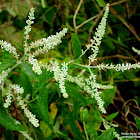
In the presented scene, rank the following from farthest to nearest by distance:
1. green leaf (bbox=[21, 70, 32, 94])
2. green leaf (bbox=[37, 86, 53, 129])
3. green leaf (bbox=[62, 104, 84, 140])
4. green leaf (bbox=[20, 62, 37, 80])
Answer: green leaf (bbox=[62, 104, 84, 140]) < green leaf (bbox=[21, 70, 32, 94]) < green leaf (bbox=[37, 86, 53, 129]) < green leaf (bbox=[20, 62, 37, 80])

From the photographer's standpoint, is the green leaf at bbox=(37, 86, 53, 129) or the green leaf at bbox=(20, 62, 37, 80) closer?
the green leaf at bbox=(20, 62, 37, 80)

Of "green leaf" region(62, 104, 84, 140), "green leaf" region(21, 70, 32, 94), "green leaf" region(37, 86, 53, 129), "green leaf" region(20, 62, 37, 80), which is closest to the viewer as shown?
"green leaf" region(20, 62, 37, 80)

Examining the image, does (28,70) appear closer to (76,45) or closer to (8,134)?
(76,45)

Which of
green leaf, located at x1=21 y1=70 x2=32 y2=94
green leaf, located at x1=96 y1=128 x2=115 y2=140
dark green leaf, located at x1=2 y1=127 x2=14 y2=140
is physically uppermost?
green leaf, located at x1=21 y1=70 x2=32 y2=94

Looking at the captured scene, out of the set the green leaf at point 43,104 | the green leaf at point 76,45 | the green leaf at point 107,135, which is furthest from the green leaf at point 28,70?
the green leaf at point 107,135

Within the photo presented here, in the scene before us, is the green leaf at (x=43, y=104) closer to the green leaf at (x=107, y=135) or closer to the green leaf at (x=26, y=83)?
the green leaf at (x=26, y=83)

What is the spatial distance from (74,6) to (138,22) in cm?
71

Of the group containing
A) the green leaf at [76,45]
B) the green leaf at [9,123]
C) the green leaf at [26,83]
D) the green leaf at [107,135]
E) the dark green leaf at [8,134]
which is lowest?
the green leaf at [107,135]

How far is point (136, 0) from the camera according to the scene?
1992mm

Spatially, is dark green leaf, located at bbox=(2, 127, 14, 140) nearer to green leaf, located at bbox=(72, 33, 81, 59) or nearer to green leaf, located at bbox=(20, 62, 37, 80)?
green leaf, located at bbox=(20, 62, 37, 80)

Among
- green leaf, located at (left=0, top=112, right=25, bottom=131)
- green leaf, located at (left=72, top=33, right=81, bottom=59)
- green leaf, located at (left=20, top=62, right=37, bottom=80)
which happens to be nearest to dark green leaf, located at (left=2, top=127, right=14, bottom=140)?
green leaf, located at (left=0, top=112, right=25, bottom=131)

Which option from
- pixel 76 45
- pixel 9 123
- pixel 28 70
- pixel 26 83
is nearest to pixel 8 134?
pixel 9 123

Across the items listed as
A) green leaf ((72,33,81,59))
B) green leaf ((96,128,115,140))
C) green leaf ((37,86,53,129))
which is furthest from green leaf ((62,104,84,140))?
green leaf ((72,33,81,59))

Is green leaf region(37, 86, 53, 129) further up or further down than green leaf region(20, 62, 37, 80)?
further down
